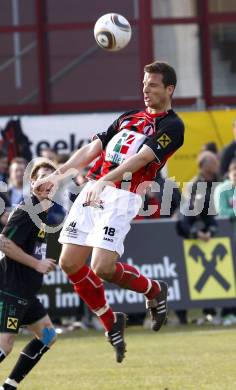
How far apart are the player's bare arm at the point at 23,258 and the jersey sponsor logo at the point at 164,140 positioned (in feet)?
4.24

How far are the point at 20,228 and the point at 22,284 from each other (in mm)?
433

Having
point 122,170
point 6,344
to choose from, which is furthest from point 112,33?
point 6,344

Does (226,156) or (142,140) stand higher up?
(142,140)

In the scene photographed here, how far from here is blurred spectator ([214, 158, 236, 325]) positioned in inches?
598

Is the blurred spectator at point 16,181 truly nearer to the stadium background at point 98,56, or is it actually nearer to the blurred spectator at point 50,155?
the blurred spectator at point 50,155

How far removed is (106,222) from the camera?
955 cm

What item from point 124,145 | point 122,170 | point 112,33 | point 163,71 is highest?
point 112,33

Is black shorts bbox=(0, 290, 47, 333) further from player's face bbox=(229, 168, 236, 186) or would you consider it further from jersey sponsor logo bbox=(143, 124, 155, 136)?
player's face bbox=(229, 168, 236, 186)

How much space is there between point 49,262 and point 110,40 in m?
1.94

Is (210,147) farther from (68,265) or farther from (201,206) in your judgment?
(68,265)

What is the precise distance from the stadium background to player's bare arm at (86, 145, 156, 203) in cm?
1107

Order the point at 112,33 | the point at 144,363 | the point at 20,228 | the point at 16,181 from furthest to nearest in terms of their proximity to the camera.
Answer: the point at 16,181 → the point at 144,363 → the point at 112,33 → the point at 20,228

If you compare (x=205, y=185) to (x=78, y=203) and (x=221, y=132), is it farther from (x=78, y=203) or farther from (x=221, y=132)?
(x=78, y=203)

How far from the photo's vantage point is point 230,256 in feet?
51.1
